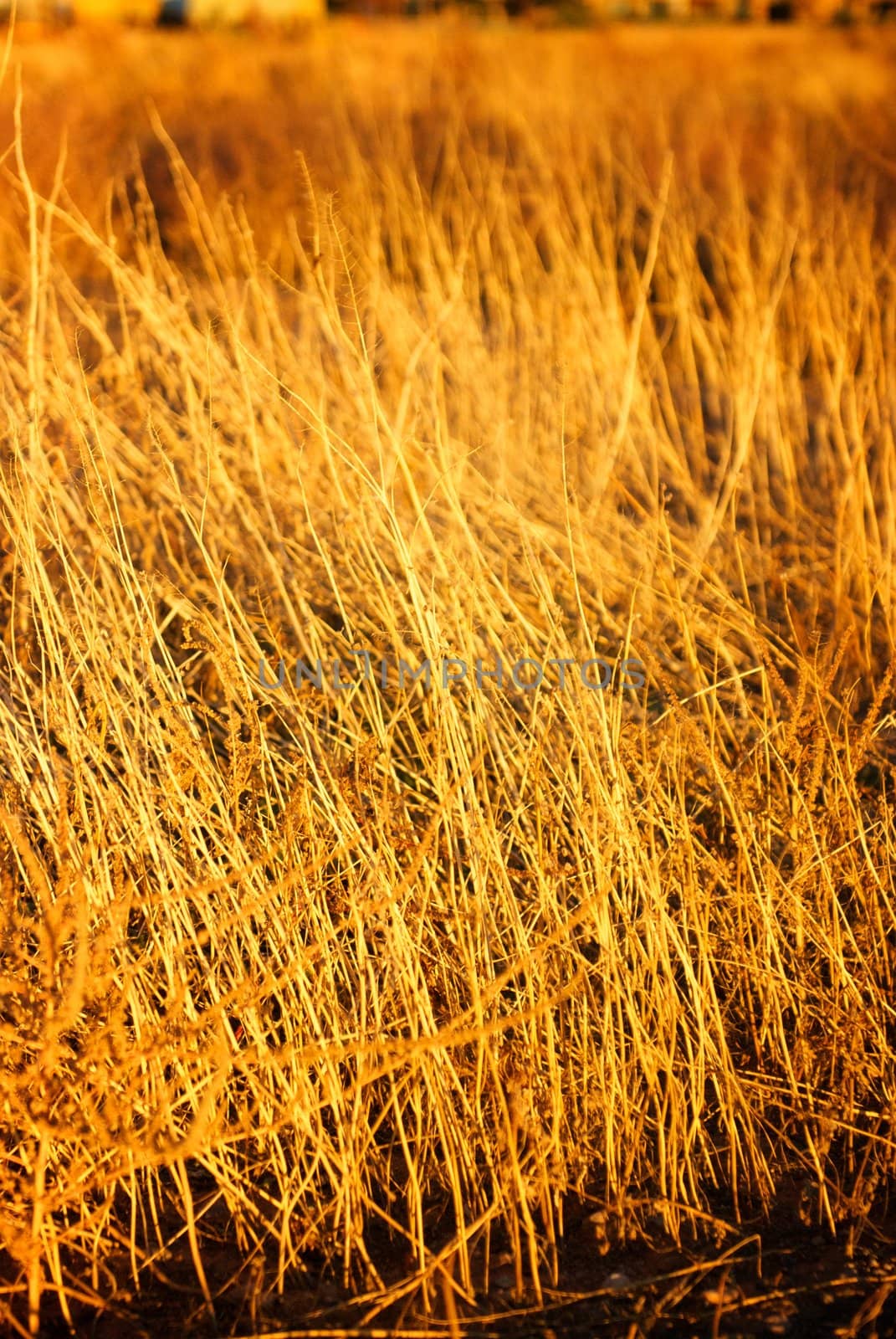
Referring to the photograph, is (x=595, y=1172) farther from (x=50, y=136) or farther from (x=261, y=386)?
(x=50, y=136)

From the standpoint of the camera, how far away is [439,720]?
5.21ft

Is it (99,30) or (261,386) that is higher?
(99,30)

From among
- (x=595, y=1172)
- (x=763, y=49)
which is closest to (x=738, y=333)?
(x=595, y=1172)

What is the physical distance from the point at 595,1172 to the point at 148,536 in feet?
5.30

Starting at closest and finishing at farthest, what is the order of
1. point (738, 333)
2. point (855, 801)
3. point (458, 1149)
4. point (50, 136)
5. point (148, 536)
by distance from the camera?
point (458, 1149) < point (855, 801) < point (148, 536) < point (738, 333) < point (50, 136)

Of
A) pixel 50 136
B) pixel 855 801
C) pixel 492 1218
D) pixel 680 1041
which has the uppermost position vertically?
pixel 50 136

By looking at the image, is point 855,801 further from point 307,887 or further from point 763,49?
point 763,49

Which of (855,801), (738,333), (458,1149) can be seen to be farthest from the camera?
(738,333)

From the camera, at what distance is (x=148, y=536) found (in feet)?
8.31

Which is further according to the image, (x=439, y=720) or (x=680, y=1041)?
(x=680, y=1041)

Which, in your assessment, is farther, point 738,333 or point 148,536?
point 738,333

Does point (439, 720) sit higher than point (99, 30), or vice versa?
point (99, 30)

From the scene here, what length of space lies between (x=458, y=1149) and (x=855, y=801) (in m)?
0.79

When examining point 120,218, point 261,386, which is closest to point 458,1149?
point 261,386
